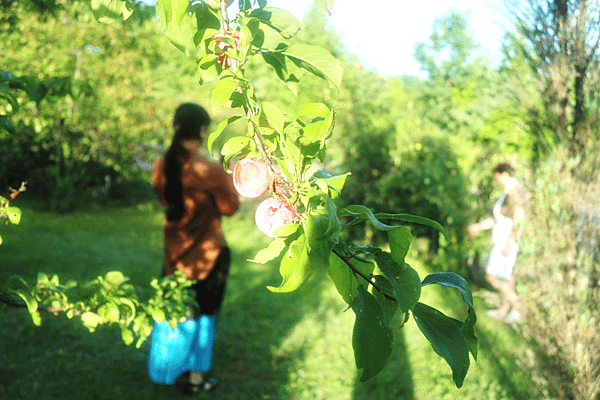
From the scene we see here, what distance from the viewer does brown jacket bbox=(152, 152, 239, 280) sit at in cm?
279

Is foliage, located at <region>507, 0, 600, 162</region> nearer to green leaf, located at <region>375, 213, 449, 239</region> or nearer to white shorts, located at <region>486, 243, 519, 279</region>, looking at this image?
white shorts, located at <region>486, 243, 519, 279</region>

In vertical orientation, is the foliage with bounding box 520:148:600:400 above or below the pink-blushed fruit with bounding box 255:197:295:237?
below

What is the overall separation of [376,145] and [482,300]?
3.12m

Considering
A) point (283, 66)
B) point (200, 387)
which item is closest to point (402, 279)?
point (283, 66)

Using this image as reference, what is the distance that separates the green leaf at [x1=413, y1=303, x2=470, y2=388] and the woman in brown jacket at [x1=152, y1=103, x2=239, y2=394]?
7.15 feet

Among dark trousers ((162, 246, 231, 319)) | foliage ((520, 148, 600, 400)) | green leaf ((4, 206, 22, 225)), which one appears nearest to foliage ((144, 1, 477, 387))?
green leaf ((4, 206, 22, 225))

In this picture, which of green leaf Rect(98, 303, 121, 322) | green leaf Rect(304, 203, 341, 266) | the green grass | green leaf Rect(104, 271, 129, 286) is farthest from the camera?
the green grass

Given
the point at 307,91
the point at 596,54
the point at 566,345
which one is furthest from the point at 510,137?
the point at 566,345

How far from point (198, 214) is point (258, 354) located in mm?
1950

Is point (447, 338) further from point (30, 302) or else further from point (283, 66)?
point (30, 302)

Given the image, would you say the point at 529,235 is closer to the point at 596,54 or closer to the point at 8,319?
the point at 596,54

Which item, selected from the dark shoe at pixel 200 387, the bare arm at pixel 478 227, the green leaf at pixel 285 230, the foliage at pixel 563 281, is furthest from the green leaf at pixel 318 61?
the bare arm at pixel 478 227

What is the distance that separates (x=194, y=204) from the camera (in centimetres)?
283

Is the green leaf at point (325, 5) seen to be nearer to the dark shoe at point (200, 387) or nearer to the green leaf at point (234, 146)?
the green leaf at point (234, 146)
